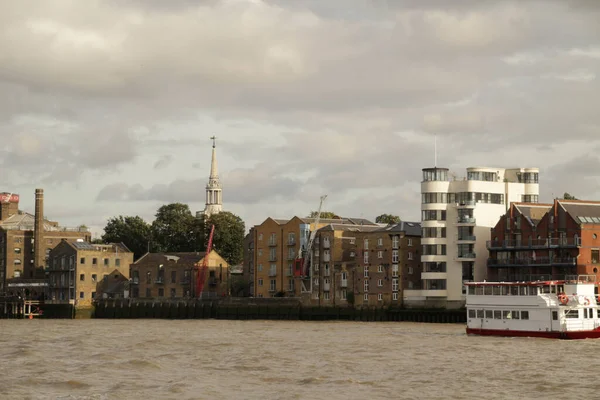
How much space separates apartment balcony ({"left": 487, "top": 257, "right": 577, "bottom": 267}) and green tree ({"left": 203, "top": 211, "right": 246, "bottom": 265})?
70.9 meters

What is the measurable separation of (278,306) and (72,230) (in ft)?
204

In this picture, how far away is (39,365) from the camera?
67500 millimetres

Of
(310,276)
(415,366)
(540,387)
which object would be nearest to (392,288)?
(310,276)

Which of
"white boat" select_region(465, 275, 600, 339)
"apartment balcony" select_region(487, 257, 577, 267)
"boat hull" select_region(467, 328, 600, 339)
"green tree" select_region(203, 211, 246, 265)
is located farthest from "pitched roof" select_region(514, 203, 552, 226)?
"green tree" select_region(203, 211, 246, 265)

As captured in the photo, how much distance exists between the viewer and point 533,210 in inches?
4860

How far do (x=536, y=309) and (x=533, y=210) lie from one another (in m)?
35.5

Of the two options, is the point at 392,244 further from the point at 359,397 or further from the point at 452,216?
the point at 359,397

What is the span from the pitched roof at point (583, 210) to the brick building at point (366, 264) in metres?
23.7

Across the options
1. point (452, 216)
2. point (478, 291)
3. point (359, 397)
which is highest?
point (452, 216)

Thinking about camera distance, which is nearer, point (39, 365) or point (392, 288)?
point (39, 365)

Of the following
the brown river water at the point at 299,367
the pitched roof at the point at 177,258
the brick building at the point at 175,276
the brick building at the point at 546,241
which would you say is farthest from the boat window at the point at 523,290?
the pitched roof at the point at 177,258

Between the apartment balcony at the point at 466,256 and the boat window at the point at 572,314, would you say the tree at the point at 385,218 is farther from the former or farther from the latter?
the boat window at the point at 572,314

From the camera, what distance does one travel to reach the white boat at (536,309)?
8731 cm

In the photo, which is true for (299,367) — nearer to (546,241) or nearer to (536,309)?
(536,309)
